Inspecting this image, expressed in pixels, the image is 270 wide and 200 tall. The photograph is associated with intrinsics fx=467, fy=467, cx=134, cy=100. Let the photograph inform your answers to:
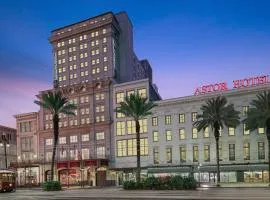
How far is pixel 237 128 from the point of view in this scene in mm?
104188

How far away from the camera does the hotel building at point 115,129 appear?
104 metres

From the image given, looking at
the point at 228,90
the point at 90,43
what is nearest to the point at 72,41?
the point at 90,43

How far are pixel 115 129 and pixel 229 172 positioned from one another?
111 ft

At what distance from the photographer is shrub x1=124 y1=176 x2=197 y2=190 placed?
62.2 metres

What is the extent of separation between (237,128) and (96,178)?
39.8 metres

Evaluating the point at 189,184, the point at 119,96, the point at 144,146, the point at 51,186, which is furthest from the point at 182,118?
the point at 189,184

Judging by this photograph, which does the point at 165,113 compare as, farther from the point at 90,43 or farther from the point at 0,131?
the point at 0,131

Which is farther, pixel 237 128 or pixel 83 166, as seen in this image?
pixel 83 166

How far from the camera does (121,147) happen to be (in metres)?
121

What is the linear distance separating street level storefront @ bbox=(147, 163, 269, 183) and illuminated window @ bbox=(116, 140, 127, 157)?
1237 cm

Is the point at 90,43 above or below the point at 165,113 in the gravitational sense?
above

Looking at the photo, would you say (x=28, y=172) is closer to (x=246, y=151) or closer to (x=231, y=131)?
(x=231, y=131)

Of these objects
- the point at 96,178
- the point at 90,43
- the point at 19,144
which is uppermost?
the point at 90,43

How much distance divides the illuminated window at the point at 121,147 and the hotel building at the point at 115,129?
0.26 meters
